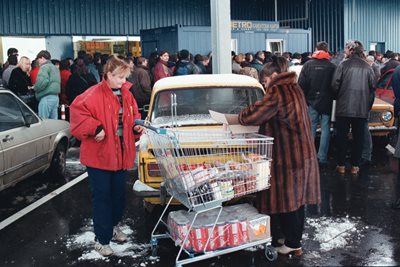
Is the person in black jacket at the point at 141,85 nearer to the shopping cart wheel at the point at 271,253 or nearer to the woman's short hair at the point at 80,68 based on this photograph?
the woman's short hair at the point at 80,68

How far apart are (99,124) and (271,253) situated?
197 cm

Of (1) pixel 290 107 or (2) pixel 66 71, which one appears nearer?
(1) pixel 290 107

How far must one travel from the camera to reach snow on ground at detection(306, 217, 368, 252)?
17.4 feet

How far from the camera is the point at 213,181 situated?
442cm

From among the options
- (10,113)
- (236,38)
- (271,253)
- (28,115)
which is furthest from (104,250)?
(236,38)

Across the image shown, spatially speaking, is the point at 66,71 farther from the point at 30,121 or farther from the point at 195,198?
the point at 195,198

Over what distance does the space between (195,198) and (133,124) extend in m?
1.13

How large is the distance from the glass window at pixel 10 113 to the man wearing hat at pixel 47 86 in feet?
9.91

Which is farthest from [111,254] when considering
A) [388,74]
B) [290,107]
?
[388,74]

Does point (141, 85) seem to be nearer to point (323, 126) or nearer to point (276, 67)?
point (323, 126)

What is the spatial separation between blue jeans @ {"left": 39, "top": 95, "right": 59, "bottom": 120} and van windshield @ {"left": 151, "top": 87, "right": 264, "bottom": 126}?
15.6ft

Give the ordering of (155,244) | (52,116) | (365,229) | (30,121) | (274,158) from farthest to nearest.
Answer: (52,116) → (30,121) → (365,229) → (155,244) → (274,158)

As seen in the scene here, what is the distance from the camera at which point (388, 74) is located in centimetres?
1145

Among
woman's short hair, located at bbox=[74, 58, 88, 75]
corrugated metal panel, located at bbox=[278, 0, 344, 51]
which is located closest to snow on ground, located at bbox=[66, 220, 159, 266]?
woman's short hair, located at bbox=[74, 58, 88, 75]
